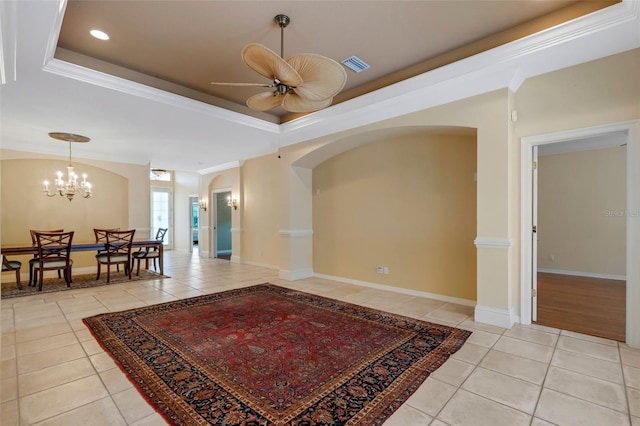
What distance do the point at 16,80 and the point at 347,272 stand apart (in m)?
5.25

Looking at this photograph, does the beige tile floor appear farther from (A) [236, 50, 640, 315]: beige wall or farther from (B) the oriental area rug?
(A) [236, 50, 640, 315]: beige wall

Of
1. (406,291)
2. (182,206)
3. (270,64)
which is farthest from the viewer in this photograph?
(182,206)

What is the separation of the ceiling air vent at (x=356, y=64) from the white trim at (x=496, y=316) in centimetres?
327

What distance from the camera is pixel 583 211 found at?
247 inches

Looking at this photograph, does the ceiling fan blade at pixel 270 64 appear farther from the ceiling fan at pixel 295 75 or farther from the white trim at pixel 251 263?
the white trim at pixel 251 263

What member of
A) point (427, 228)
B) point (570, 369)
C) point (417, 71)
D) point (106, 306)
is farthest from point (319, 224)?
point (570, 369)

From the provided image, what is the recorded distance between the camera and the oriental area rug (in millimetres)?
1898

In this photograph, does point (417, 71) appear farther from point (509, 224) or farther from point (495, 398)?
point (495, 398)

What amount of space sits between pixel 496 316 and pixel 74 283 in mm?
6862

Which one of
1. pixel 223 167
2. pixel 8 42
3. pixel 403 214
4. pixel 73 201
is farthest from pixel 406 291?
pixel 73 201

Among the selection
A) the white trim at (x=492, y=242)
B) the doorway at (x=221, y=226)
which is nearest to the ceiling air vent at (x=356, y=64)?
the white trim at (x=492, y=242)

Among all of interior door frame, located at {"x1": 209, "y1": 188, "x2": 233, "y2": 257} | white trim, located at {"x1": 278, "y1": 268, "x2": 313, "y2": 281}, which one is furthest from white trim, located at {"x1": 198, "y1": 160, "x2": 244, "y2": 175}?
white trim, located at {"x1": 278, "y1": 268, "x2": 313, "y2": 281}

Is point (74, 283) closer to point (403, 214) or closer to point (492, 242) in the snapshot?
point (403, 214)

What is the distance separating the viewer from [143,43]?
3.28 meters
